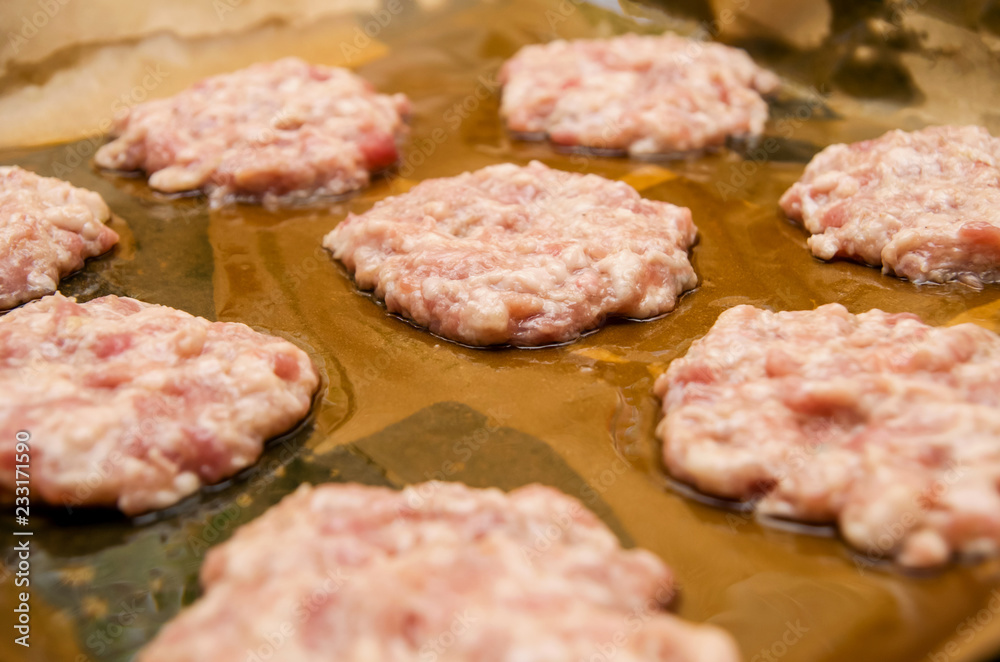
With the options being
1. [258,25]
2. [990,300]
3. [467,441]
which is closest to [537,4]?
[258,25]

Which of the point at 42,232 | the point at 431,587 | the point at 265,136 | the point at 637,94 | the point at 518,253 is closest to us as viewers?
the point at 431,587

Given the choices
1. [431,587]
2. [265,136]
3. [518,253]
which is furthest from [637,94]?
[431,587]

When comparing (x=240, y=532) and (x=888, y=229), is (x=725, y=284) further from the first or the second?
(x=240, y=532)

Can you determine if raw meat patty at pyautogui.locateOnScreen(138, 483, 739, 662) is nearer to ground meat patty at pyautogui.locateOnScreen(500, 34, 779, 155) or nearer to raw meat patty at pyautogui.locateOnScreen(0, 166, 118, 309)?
raw meat patty at pyautogui.locateOnScreen(0, 166, 118, 309)

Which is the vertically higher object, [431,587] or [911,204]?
[911,204]

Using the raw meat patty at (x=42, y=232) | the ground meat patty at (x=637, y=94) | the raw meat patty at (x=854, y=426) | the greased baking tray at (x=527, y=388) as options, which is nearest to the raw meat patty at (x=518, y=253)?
the greased baking tray at (x=527, y=388)

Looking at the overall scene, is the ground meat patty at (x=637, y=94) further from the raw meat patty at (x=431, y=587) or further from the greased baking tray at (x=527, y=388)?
the raw meat patty at (x=431, y=587)

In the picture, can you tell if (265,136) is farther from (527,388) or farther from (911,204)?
(911,204)

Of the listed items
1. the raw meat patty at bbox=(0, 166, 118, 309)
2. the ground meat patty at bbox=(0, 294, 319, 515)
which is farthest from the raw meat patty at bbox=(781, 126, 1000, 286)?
the raw meat patty at bbox=(0, 166, 118, 309)
